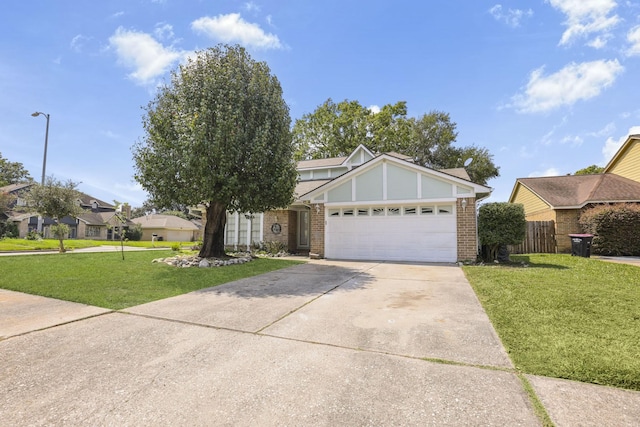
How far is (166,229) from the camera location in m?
40.5

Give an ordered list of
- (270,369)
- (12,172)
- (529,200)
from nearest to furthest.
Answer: (270,369), (529,200), (12,172)

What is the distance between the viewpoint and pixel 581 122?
1259cm

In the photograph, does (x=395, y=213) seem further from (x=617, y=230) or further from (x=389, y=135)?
(x=389, y=135)

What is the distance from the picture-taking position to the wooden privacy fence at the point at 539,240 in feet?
50.3

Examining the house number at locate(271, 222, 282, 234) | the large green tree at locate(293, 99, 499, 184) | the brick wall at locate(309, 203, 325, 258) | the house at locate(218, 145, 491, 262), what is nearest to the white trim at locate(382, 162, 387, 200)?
the house at locate(218, 145, 491, 262)

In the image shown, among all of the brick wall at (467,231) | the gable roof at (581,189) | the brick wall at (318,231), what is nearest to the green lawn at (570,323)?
the brick wall at (467,231)

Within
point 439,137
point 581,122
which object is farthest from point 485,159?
point 581,122

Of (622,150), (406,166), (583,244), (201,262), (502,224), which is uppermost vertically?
(622,150)

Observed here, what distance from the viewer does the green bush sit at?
12.8 meters

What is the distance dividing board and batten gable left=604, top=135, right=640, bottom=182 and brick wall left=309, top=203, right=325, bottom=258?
17.8 meters

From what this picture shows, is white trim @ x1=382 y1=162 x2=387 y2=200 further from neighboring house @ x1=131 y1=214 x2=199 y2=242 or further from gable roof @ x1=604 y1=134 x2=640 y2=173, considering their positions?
neighboring house @ x1=131 y1=214 x2=199 y2=242

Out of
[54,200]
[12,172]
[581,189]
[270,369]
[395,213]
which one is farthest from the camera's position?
[12,172]

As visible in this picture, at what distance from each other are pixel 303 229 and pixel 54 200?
547 inches

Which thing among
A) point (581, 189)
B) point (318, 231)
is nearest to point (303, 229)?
point (318, 231)
